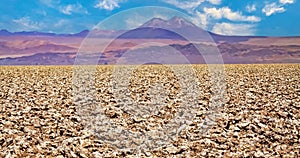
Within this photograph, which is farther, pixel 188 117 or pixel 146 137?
pixel 188 117

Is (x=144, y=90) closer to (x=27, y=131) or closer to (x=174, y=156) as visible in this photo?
(x=27, y=131)

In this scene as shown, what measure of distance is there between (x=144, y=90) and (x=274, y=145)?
42.3ft

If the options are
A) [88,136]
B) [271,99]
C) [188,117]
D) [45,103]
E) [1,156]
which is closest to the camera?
[1,156]

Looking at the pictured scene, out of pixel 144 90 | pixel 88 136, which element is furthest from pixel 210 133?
pixel 144 90

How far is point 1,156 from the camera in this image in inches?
388

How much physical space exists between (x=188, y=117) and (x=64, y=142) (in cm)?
545

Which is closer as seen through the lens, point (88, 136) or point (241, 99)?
point (88, 136)

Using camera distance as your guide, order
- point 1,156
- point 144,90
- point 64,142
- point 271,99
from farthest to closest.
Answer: point 144,90
point 271,99
point 64,142
point 1,156

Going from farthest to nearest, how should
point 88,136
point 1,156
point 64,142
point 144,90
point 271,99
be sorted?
point 144,90
point 271,99
point 88,136
point 64,142
point 1,156

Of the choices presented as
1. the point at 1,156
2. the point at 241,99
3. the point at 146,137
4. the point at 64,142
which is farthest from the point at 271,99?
the point at 1,156

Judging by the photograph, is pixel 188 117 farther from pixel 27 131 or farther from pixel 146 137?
pixel 27 131

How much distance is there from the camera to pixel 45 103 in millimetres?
17656

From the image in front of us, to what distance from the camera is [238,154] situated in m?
10.2

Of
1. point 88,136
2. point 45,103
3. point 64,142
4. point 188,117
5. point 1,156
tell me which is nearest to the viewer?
point 1,156
